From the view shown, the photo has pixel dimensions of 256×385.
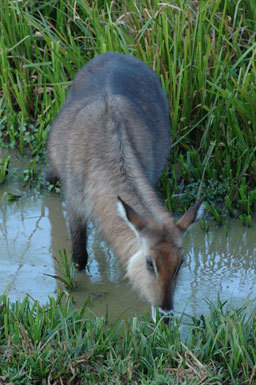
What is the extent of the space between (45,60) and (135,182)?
2454 millimetres

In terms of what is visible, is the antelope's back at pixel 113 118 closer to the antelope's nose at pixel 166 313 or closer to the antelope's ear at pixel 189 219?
the antelope's ear at pixel 189 219

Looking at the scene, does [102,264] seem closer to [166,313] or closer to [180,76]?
[166,313]

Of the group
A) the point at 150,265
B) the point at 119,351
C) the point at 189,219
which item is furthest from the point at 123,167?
the point at 119,351

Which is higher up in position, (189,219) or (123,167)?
(123,167)

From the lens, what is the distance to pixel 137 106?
168 inches

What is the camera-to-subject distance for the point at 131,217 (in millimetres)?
3273

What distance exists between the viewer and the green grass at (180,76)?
4.82 metres

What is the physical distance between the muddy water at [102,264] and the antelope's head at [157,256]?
1.06 ft

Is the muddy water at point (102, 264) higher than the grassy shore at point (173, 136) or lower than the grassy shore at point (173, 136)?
lower

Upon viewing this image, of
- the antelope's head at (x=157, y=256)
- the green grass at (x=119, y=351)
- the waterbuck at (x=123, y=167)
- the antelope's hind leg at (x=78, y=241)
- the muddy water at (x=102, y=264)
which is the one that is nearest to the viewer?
the green grass at (x=119, y=351)

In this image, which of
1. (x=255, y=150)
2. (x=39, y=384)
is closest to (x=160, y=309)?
(x=39, y=384)

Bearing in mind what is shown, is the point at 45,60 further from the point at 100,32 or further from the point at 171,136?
the point at 171,136

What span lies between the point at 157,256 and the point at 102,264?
1.14m

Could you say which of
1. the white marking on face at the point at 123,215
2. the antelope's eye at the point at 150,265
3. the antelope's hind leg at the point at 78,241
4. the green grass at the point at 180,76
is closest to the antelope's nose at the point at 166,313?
the antelope's eye at the point at 150,265
